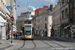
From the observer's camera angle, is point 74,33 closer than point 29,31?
No

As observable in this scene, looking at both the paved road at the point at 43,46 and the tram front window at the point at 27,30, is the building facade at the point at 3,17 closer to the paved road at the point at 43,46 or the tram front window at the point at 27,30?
the paved road at the point at 43,46

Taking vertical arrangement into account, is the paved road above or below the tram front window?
below

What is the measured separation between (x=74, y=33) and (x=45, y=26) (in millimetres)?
47065

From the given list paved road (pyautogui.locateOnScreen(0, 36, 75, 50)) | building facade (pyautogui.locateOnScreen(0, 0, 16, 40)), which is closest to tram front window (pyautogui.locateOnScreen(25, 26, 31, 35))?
building facade (pyautogui.locateOnScreen(0, 0, 16, 40))

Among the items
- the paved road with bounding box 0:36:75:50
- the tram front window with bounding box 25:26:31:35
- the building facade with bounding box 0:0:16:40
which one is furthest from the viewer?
the tram front window with bounding box 25:26:31:35

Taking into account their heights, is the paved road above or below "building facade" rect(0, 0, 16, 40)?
below

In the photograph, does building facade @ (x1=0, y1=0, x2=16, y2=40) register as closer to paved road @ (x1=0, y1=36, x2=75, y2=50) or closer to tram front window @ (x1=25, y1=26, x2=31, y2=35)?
paved road @ (x1=0, y1=36, x2=75, y2=50)

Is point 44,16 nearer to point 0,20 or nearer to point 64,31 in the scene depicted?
point 64,31

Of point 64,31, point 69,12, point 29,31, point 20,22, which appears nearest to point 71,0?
point 69,12

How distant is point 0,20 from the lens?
878 inches

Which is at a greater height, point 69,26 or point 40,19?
Answer: point 40,19

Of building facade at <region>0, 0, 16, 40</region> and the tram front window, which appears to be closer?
building facade at <region>0, 0, 16, 40</region>

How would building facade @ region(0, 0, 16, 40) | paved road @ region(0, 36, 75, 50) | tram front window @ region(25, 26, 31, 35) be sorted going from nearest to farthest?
1. paved road @ region(0, 36, 75, 50)
2. building facade @ region(0, 0, 16, 40)
3. tram front window @ region(25, 26, 31, 35)

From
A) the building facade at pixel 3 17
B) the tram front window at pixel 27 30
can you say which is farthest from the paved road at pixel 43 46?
the tram front window at pixel 27 30
